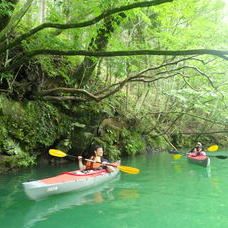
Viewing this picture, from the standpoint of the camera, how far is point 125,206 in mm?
5016

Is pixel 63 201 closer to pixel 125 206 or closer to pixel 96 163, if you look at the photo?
pixel 125 206

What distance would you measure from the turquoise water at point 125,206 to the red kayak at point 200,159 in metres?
3.08

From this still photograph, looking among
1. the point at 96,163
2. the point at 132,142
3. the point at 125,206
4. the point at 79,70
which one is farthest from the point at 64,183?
the point at 132,142

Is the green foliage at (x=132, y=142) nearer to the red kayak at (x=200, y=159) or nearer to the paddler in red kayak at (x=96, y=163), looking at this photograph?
the red kayak at (x=200, y=159)

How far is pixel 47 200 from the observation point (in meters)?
5.42

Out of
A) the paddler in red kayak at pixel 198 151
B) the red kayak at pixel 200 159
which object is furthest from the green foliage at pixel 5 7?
the paddler in red kayak at pixel 198 151

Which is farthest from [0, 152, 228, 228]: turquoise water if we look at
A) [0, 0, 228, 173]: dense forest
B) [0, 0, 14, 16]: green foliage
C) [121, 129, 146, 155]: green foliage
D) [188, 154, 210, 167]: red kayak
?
[121, 129, 146, 155]: green foliage

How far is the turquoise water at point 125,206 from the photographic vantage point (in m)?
4.20

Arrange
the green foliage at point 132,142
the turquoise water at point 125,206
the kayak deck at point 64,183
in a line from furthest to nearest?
the green foliage at point 132,142 < the kayak deck at point 64,183 < the turquoise water at point 125,206

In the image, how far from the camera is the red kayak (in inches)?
419

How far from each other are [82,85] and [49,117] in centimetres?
202

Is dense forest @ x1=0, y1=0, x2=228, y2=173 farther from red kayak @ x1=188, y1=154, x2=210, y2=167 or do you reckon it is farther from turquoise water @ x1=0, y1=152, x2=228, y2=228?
turquoise water @ x1=0, y1=152, x2=228, y2=228

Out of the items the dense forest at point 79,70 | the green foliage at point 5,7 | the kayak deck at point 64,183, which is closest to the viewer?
the green foliage at point 5,7

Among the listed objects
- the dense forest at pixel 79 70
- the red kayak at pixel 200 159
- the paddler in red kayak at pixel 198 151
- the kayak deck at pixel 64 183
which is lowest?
the red kayak at pixel 200 159
